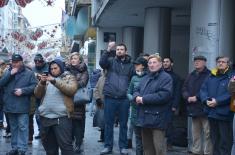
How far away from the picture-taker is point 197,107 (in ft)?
35.9

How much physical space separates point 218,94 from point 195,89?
3.74 ft

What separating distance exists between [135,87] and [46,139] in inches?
80.7

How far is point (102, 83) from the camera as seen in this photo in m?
12.5

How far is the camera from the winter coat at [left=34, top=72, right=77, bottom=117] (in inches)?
350

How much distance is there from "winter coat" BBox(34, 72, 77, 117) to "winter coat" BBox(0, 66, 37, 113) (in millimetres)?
1983

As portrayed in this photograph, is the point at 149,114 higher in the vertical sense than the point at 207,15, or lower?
lower

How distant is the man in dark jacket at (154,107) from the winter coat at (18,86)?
2876 mm

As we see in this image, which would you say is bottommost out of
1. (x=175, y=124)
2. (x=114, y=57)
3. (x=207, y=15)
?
(x=175, y=124)

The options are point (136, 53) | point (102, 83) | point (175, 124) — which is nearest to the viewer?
point (102, 83)

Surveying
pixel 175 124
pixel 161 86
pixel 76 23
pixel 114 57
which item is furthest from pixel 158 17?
pixel 76 23

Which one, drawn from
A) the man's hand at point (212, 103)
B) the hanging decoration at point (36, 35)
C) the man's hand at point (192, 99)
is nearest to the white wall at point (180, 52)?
the man's hand at point (192, 99)

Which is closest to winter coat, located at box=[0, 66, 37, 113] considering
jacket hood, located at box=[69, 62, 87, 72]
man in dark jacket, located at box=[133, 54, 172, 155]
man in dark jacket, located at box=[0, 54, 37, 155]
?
man in dark jacket, located at box=[0, 54, 37, 155]

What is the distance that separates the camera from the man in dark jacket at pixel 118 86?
11.2 metres

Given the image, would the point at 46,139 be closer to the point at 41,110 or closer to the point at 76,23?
the point at 41,110
